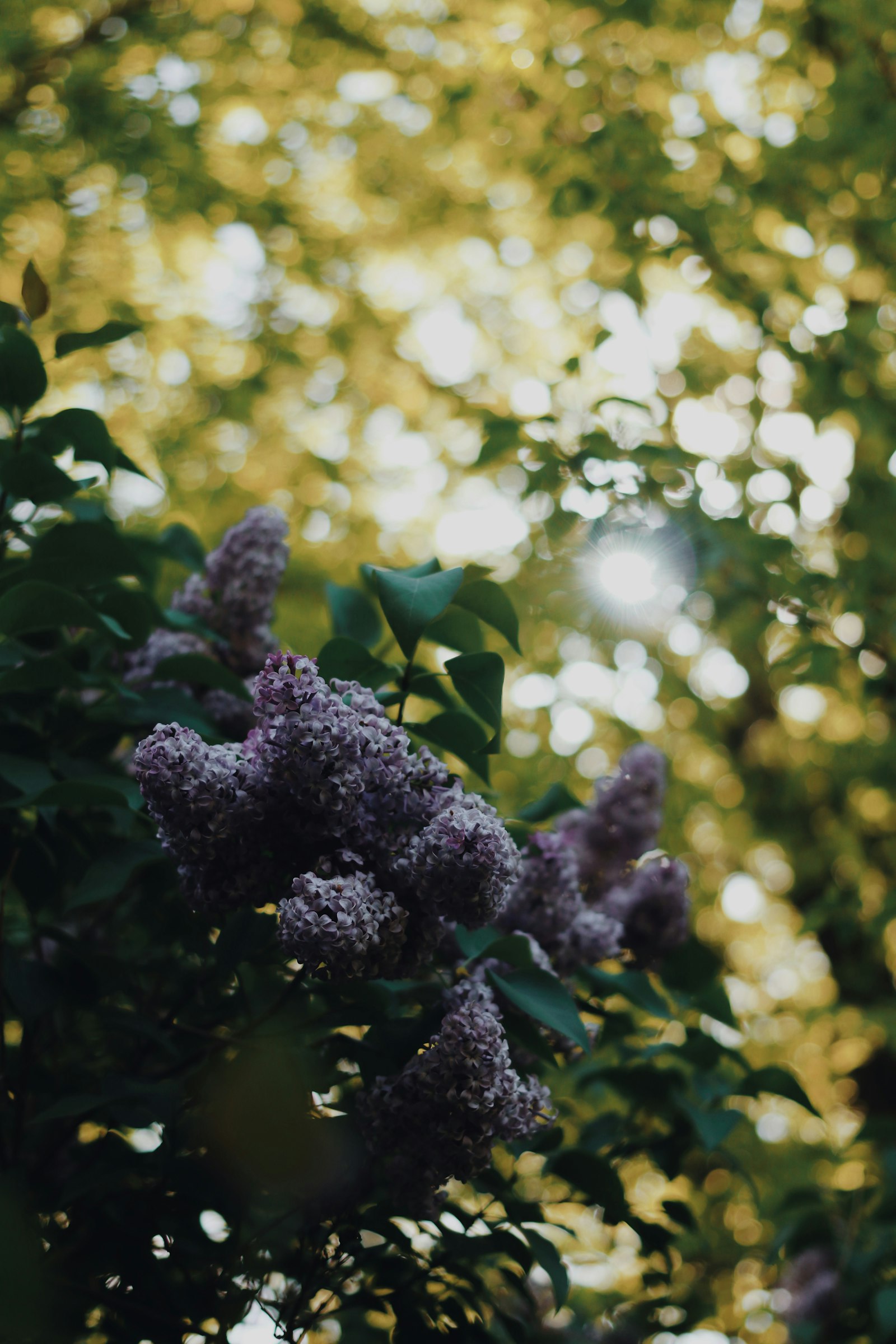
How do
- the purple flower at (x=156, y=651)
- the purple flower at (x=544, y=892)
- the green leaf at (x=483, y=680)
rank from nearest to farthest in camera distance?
the green leaf at (x=483, y=680) → the purple flower at (x=544, y=892) → the purple flower at (x=156, y=651)

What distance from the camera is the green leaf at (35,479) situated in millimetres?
1316

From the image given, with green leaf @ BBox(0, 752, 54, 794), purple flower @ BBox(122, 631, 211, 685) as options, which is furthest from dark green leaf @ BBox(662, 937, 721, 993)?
green leaf @ BBox(0, 752, 54, 794)

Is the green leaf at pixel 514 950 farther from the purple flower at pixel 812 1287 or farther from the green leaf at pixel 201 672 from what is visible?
the purple flower at pixel 812 1287

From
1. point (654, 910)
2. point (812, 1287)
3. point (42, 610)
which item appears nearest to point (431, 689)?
point (42, 610)

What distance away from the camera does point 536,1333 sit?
2080mm

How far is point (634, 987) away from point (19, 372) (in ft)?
3.98

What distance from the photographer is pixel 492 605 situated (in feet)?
3.90

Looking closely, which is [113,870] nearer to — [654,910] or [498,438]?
[654,910]

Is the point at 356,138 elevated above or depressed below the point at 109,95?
below

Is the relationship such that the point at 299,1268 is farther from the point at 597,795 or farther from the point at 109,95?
the point at 109,95

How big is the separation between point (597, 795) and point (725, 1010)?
40 cm

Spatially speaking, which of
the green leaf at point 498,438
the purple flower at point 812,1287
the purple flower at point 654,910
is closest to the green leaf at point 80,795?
the purple flower at point 654,910

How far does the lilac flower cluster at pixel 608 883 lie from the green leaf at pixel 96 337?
2.86ft

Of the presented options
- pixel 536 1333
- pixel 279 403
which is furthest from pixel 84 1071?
pixel 279 403
